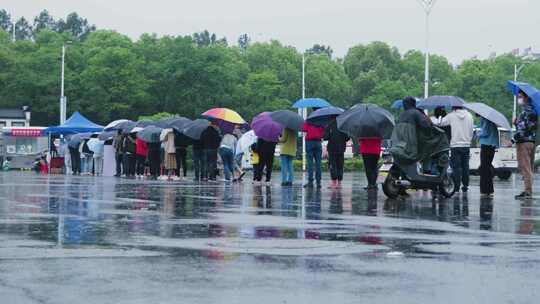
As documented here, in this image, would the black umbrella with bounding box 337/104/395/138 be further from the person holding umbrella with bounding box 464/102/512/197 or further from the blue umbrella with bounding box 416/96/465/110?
the person holding umbrella with bounding box 464/102/512/197

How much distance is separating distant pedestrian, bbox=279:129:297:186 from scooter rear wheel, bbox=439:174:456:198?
255 inches

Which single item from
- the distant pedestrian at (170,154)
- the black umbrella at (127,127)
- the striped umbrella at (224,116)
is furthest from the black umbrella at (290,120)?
the black umbrella at (127,127)

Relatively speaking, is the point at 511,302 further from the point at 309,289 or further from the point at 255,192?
the point at 255,192

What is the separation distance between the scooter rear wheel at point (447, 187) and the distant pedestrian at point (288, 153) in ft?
21.2

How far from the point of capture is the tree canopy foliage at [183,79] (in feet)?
290

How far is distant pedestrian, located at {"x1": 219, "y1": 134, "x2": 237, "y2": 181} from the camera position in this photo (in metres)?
30.7

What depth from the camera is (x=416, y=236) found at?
11.5 metres

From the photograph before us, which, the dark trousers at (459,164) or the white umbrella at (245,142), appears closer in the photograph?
the dark trousers at (459,164)

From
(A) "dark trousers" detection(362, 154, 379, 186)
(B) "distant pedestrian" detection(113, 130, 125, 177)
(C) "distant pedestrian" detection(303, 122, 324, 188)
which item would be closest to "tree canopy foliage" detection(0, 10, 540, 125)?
(B) "distant pedestrian" detection(113, 130, 125, 177)

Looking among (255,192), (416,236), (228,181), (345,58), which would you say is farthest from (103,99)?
(416,236)

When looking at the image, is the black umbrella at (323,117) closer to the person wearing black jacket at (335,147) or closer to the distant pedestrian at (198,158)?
the person wearing black jacket at (335,147)

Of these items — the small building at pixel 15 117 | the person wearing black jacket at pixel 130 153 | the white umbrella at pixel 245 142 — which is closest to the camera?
the white umbrella at pixel 245 142

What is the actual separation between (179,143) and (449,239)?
22234mm

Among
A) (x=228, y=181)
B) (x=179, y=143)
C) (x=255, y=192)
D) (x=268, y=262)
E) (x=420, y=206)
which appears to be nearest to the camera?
(x=268, y=262)
